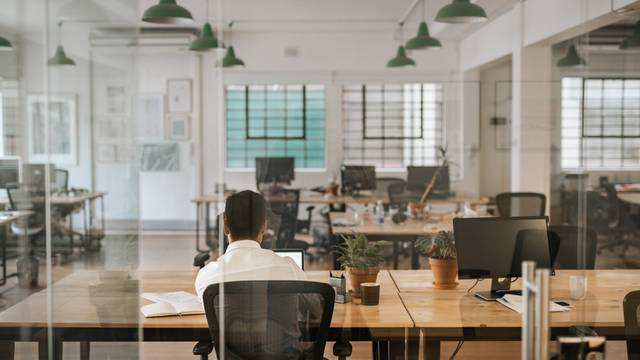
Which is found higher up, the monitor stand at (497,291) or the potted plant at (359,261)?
the potted plant at (359,261)

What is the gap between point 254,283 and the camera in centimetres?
261

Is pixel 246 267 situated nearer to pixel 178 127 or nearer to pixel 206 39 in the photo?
pixel 178 127

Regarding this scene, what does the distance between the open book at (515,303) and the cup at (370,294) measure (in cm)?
55

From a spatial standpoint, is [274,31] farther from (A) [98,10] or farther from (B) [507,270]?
(B) [507,270]

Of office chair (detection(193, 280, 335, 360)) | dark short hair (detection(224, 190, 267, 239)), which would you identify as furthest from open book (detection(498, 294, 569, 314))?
dark short hair (detection(224, 190, 267, 239))

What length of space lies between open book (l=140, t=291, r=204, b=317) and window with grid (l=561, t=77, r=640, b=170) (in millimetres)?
2857

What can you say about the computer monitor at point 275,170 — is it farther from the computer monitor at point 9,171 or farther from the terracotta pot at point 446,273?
the computer monitor at point 9,171

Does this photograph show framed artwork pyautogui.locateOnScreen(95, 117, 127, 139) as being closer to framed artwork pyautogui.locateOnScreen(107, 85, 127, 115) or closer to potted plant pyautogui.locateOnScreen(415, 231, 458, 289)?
framed artwork pyautogui.locateOnScreen(107, 85, 127, 115)

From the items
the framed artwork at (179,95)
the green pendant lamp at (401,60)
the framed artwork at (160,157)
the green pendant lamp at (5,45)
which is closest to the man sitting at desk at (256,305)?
the framed artwork at (160,157)

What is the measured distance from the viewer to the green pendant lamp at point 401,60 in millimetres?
5926

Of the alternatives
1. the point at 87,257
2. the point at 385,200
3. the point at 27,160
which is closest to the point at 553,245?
the point at 87,257

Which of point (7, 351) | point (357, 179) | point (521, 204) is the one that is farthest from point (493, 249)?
point (521, 204)

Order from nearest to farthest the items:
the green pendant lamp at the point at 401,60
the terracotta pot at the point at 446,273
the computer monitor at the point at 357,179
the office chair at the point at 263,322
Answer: the office chair at the point at 263,322 < the terracotta pot at the point at 446,273 < the computer monitor at the point at 357,179 < the green pendant lamp at the point at 401,60

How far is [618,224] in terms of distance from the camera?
4.79 m
